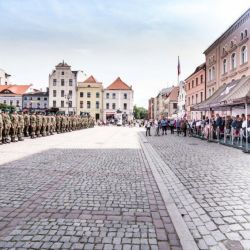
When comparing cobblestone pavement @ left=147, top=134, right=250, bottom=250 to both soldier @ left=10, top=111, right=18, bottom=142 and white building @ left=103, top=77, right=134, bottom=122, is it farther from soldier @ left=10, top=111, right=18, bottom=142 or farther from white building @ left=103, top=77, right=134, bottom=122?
white building @ left=103, top=77, right=134, bottom=122

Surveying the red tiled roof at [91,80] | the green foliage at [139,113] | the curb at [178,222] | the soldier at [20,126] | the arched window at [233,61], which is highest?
the red tiled roof at [91,80]

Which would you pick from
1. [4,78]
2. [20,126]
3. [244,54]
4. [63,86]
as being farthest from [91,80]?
[20,126]

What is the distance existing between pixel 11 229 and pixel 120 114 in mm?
77130

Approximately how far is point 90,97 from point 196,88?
39547mm

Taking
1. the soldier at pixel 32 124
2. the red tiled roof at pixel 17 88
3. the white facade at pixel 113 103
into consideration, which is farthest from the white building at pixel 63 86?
the soldier at pixel 32 124

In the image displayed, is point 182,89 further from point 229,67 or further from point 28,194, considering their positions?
point 28,194

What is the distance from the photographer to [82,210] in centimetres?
531

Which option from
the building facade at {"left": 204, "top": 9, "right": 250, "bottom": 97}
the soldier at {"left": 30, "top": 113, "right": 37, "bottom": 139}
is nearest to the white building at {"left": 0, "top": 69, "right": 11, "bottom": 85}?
the building facade at {"left": 204, "top": 9, "right": 250, "bottom": 97}

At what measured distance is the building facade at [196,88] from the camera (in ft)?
143

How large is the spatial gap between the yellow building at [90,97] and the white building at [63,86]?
1551mm

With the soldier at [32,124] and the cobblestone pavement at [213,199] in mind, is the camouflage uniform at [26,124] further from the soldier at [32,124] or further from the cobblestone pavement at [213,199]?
the cobblestone pavement at [213,199]

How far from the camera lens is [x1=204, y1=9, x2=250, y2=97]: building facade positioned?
28438mm

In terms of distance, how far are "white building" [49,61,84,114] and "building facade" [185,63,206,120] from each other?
3405cm

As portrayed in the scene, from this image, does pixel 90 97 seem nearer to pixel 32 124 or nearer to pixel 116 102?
pixel 116 102
